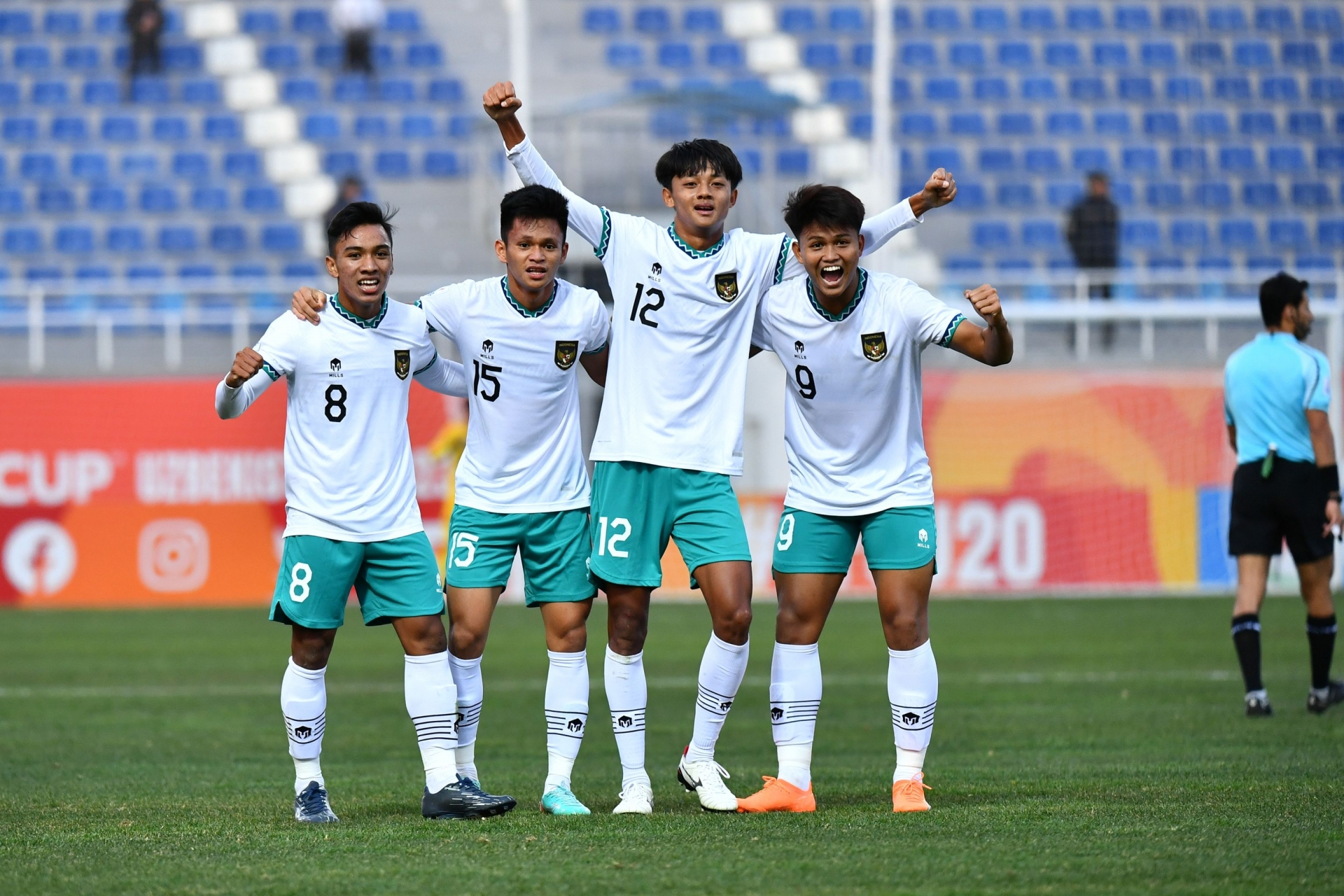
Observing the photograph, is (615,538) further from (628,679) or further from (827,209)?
(827,209)

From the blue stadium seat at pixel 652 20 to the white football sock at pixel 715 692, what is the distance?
17410 millimetres

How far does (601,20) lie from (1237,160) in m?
8.03

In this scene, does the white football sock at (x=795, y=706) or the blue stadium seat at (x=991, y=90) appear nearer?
the white football sock at (x=795, y=706)

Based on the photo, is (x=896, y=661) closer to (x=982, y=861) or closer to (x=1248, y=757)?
(x=982, y=861)

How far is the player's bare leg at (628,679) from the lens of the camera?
597cm

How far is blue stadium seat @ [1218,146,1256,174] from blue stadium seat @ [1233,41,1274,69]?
1216mm

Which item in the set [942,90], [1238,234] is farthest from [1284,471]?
[942,90]

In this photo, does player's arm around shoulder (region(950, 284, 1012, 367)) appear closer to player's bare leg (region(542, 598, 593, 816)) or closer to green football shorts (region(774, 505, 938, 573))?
green football shorts (region(774, 505, 938, 573))

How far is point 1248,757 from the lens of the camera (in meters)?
7.15

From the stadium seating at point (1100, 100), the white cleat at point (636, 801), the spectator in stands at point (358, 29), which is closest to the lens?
the white cleat at point (636, 801)

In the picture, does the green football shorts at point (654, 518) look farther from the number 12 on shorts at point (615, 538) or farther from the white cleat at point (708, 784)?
the white cleat at point (708, 784)

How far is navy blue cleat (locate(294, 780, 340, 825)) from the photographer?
228 inches

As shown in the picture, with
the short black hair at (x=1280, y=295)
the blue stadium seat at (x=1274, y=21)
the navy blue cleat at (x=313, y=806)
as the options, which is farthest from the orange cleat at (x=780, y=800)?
the blue stadium seat at (x=1274, y=21)

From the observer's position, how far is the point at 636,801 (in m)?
5.90
